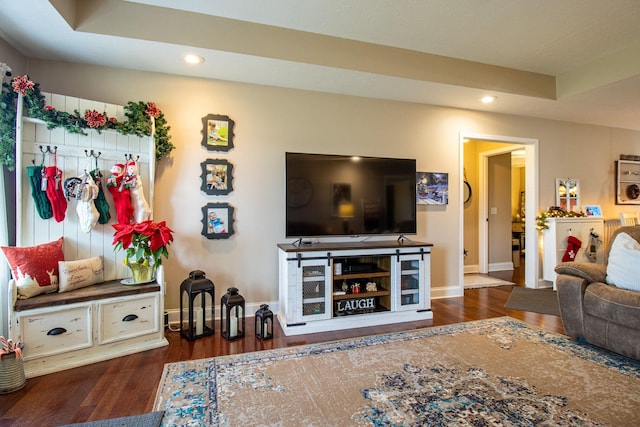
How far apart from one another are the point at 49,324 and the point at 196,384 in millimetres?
1109

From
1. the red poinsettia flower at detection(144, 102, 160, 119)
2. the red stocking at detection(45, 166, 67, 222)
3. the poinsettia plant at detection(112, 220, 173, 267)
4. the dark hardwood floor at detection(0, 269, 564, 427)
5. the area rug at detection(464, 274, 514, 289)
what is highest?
the red poinsettia flower at detection(144, 102, 160, 119)

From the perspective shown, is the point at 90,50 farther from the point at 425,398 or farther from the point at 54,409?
the point at 425,398

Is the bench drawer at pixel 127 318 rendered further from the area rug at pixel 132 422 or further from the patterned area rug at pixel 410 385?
the area rug at pixel 132 422

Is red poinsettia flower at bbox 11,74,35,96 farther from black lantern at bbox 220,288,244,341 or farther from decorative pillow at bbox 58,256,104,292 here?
black lantern at bbox 220,288,244,341

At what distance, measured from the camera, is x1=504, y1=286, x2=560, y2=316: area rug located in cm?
341

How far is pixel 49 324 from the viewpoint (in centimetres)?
210

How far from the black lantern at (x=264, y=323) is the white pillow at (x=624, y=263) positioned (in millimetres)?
2650

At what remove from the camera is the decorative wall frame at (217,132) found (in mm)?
3022

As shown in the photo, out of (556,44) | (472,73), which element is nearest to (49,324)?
(472,73)

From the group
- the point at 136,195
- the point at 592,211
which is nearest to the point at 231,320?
the point at 136,195

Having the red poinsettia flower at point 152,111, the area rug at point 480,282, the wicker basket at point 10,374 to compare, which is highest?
the red poinsettia flower at point 152,111

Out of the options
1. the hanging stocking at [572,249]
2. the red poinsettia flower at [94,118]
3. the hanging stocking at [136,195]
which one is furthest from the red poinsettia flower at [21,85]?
the hanging stocking at [572,249]

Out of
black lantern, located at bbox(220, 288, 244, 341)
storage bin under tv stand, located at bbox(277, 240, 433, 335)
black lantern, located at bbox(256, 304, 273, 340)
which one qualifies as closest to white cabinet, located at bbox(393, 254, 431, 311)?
storage bin under tv stand, located at bbox(277, 240, 433, 335)

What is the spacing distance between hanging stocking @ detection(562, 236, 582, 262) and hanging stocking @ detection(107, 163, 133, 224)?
5220mm
